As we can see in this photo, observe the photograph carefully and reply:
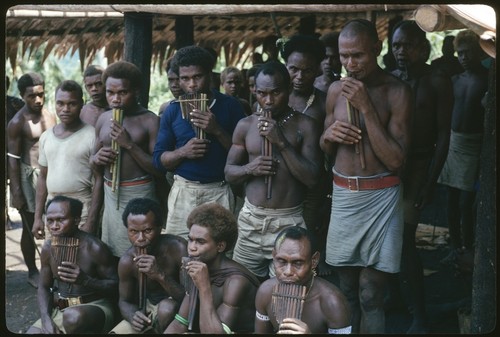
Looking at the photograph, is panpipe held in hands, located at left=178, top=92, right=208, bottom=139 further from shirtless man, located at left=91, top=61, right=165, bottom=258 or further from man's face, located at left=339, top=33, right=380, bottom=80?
man's face, located at left=339, top=33, right=380, bottom=80

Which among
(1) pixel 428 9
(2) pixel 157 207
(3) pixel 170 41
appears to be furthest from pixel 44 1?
(3) pixel 170 41

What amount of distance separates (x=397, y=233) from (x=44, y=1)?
2.56 meters

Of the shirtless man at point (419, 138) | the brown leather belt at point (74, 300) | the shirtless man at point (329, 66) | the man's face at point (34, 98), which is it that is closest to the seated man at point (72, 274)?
the brown leather belt at point (74, 300)

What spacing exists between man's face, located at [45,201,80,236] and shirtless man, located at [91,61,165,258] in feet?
1.57

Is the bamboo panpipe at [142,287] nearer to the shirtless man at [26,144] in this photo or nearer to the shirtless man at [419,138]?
the shirtless man at [419,138]

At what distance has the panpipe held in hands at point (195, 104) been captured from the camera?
5863mm

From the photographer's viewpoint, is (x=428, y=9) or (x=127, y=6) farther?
(x=127, y=6)

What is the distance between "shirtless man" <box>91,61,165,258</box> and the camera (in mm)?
6141

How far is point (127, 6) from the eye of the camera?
6945mm

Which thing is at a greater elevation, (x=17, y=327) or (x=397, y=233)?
(x=397, y=233)

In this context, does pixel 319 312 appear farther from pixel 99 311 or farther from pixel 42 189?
pixel 42 189

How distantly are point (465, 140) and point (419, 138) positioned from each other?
2.17 meters

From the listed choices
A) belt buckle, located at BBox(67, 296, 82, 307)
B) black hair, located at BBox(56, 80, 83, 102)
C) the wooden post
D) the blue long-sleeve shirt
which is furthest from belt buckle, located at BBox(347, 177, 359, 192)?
the wooden post

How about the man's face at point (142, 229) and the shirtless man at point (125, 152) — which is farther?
the shirtless man at point (125, 152)
